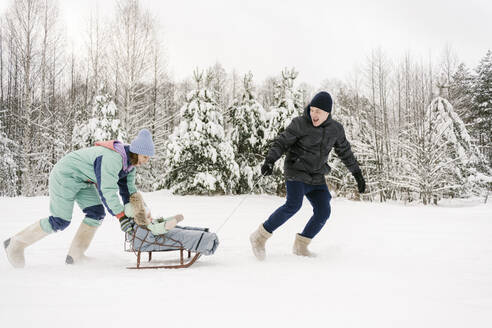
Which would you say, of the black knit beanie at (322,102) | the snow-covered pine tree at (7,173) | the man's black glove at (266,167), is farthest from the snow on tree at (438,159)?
the snow-covered pine tree at (7,173)

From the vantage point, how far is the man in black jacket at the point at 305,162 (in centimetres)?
322

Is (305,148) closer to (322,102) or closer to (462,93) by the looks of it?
(322,102)

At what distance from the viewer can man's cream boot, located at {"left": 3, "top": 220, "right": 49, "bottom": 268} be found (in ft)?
9.16

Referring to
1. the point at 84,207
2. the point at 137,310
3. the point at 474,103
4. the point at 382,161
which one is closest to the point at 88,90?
the point at 382,161

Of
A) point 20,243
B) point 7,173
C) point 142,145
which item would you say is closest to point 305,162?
point 142,145

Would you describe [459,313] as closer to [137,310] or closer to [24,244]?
[137,310]

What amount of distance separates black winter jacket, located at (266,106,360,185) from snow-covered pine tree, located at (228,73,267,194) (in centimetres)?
921

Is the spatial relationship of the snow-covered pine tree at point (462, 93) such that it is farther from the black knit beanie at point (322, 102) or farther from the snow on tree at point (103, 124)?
the black knit beanie at point (322, 102)

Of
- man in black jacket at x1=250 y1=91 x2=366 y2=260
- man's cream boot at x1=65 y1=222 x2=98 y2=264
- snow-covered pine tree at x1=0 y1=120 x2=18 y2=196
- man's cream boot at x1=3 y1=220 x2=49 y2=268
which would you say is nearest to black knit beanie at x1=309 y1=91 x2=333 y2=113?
man in black jacket at x1=250 y1=91 x2=366 y2=260

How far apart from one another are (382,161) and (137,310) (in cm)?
1753

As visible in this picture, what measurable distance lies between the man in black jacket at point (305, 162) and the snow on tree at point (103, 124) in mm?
12911

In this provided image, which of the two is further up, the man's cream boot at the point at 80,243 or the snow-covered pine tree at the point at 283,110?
the snow-covered pine tree at the point at 283,110

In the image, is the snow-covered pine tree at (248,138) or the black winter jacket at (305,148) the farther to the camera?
the snow-covered pine tree at (248,138)

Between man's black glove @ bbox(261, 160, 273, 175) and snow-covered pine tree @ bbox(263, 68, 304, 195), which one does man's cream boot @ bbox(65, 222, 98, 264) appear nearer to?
man's black glove @ bbox(261, 160, 273, 175)
